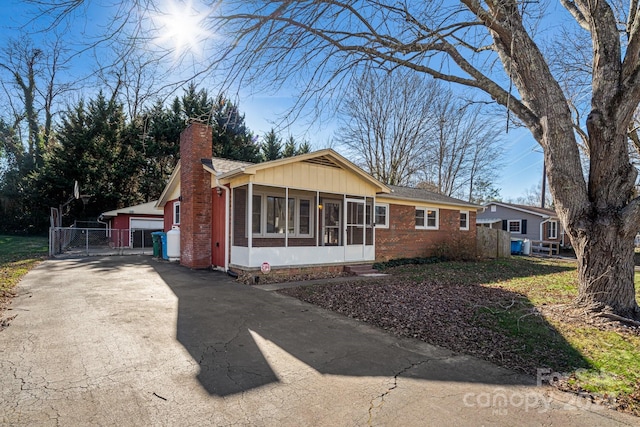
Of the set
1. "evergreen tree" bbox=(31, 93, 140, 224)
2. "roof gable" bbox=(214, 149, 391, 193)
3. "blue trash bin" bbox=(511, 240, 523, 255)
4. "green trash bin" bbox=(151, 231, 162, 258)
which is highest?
"evergreen tree" bbox=(31, 93, 140, 224)

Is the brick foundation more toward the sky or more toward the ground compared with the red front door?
more toward the ground

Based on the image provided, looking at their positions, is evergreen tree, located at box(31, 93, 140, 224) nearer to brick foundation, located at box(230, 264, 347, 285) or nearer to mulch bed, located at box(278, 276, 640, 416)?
brick foundation, located at box(230, 264, 347, 285)

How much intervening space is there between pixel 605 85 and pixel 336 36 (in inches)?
182

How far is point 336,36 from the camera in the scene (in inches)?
219

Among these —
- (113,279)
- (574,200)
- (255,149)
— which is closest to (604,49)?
(574,200)

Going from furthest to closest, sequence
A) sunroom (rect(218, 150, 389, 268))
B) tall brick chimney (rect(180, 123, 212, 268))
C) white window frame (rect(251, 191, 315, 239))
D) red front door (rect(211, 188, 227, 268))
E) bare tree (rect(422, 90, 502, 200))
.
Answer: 1. bare tree (rect(422, 90, 502, 200))
2. tall brick chimney (rect(180, 123, 212, 268))
3. white window frame (rect(251, 191, 315, 239))
4. red front door (rect(211, 188, 227, 268))
5. sunroom (rect(218, 150, 389, 268))

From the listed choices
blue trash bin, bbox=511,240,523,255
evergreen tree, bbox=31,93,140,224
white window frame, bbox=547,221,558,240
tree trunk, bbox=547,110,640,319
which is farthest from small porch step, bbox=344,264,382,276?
evergreen tree, bbox=31,93,140,224

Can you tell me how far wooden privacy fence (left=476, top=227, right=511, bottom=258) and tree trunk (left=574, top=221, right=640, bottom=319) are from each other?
12362 millimetres

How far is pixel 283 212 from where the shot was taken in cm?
1212

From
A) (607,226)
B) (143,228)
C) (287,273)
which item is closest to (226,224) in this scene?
(287,273)

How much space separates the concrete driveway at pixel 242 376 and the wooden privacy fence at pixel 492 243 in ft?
47.1

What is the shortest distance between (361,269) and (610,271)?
7217 millimetres

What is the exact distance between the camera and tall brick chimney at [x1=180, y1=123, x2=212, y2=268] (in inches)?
463

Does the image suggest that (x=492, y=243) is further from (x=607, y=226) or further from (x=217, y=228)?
(x=217, y=228)
